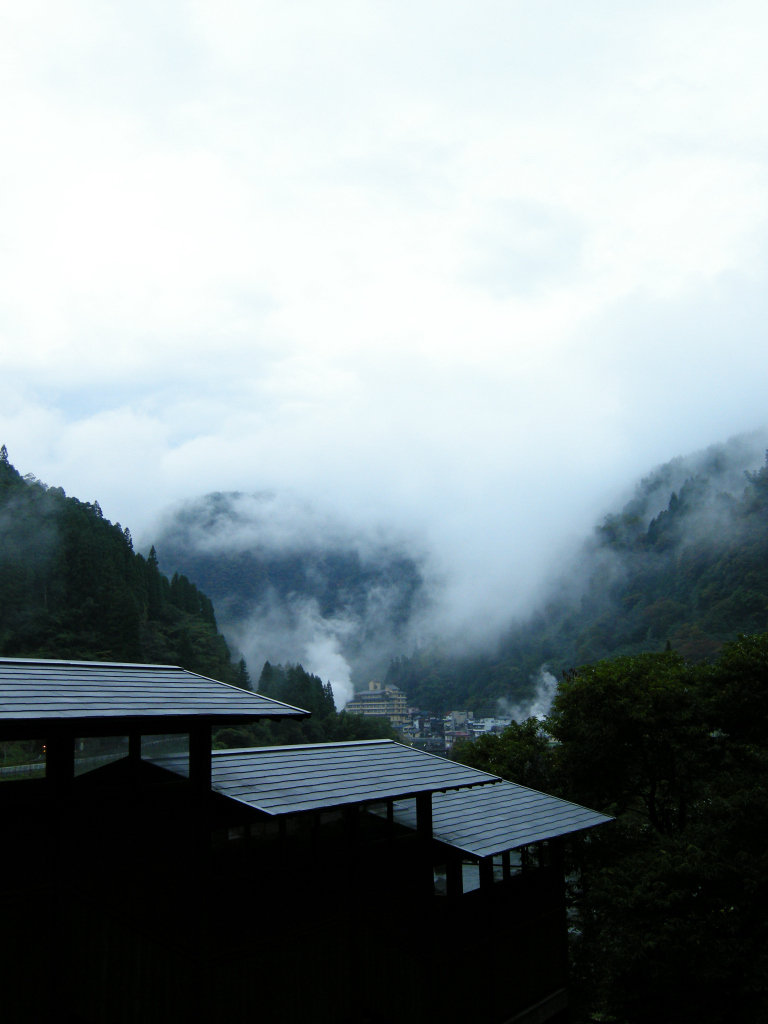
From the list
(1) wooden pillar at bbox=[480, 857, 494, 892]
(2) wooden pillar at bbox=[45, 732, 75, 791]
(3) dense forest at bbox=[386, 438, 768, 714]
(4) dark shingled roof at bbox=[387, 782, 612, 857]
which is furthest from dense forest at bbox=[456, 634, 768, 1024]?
(3) dense forest at bbox=[386, 438, 768, 714]

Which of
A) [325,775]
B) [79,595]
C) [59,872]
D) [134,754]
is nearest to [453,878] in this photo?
[325,775]

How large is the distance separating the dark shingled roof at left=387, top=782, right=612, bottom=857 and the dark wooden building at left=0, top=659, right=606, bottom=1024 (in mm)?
171

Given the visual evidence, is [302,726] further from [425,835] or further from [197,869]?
[197,869]

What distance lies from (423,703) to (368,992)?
505ft

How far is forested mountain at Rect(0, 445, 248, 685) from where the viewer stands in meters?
73.4

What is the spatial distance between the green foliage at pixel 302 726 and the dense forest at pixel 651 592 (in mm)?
37767

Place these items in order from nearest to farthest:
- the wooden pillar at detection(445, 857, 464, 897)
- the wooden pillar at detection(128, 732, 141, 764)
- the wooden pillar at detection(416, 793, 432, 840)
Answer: the wooden pillar at detection(128, 732, 141, 764) → the wooden pillar at detection(416, 793, 432, 840) → the wooden pillar at detection(445, 857, 464, 897)

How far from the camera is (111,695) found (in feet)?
27.1

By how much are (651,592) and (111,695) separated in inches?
4935

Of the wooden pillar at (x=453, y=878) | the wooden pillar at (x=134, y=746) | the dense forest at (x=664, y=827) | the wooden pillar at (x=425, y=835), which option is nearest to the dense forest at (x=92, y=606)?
the dense forest at (x=664, y=827)

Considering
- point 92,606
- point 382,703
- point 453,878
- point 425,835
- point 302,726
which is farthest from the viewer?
point 382,703

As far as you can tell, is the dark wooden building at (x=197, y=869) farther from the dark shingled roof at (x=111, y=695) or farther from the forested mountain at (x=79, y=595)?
the forested mountain at (x=79, y=595)

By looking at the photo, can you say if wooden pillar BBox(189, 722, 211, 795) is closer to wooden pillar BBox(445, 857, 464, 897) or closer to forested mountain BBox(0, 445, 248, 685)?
wooden pillar BBox(445, 857, 464, 897)

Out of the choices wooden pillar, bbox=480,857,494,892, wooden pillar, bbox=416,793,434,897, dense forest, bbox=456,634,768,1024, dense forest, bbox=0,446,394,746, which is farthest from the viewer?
dense forest, bbox=0,446,394,746
